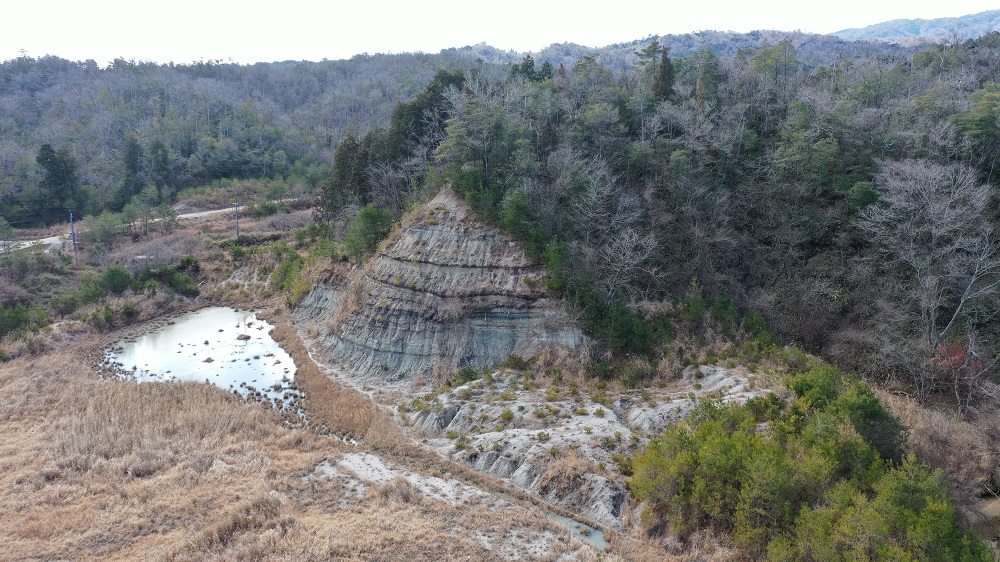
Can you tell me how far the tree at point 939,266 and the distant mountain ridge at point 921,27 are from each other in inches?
6404

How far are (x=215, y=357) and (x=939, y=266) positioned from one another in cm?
4047

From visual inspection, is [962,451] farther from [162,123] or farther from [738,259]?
[162,123]

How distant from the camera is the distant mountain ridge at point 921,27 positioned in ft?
498

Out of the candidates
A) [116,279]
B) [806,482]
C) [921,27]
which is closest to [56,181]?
[116,279]

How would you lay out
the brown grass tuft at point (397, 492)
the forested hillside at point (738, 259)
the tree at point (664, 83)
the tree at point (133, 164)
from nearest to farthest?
the forested hillside at point (738, 259)
the brown grass tuft at point (397, 492)
the tree at point (664, 83)
the tree at point (133, 164)

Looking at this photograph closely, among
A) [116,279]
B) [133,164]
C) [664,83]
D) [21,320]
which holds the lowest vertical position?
[21,320]

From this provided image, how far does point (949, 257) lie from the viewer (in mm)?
23250

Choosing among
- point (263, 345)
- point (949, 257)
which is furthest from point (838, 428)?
point (263, 345)

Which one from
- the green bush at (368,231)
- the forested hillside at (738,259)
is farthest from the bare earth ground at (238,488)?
the green bush at (368,231)

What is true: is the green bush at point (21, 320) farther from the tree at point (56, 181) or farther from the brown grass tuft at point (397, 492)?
the tree at point (56, 181)

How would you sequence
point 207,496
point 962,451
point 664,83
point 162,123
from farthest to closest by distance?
point 162,123
point 664,83
point 207,496
point 962,451

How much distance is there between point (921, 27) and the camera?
188m

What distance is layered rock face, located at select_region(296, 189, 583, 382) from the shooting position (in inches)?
1047

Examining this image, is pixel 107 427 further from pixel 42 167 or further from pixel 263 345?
pixel 42 167
